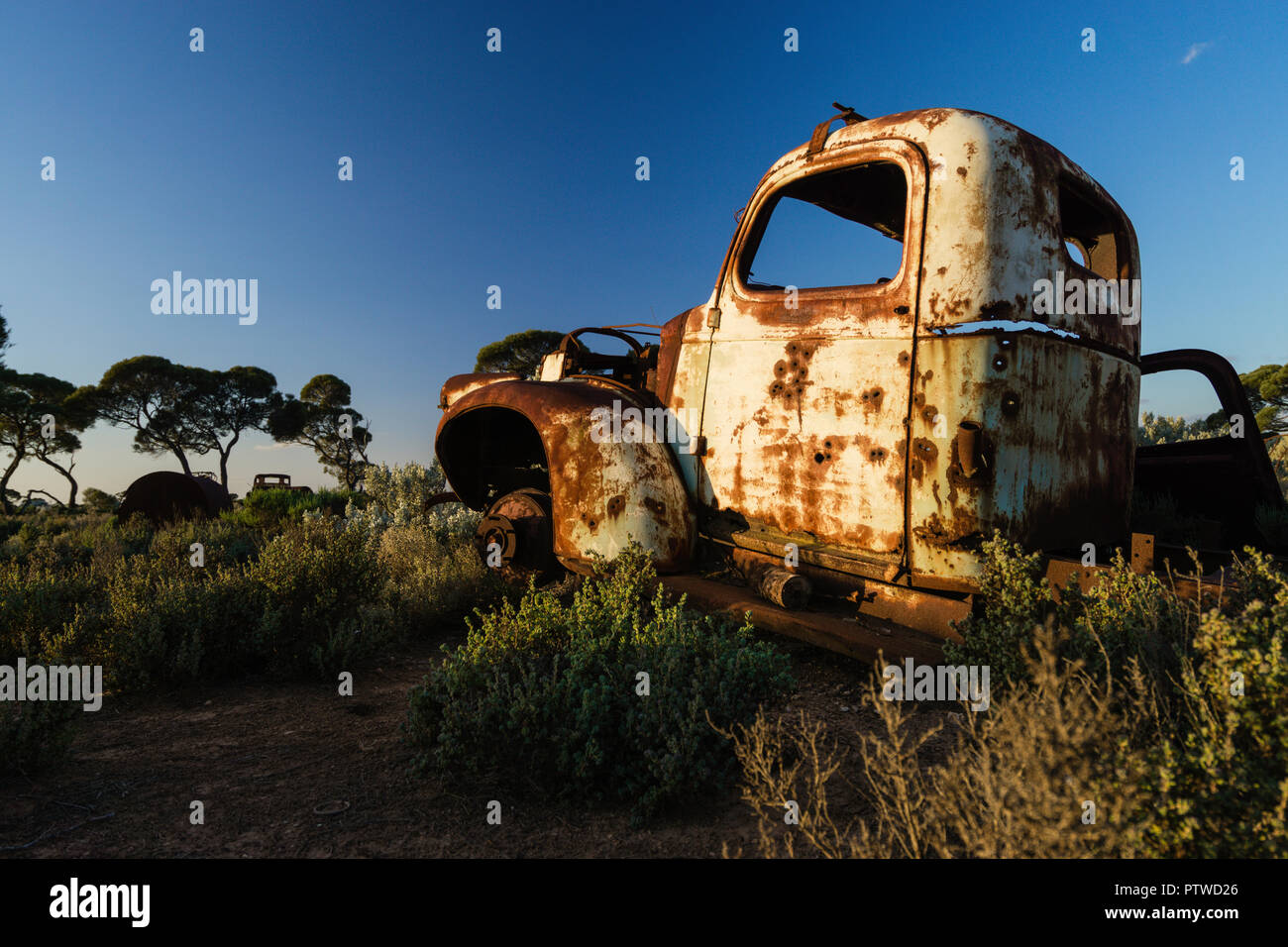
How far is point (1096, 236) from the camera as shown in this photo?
4316mm

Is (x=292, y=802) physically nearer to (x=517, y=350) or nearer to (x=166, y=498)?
(x=166, y=498)

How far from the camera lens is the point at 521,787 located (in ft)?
8.93

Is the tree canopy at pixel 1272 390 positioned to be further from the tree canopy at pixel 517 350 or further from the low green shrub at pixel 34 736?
the low green shrub at pixel 34 736

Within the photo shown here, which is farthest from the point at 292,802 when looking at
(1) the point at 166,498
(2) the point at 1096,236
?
(1) the point at 166,498

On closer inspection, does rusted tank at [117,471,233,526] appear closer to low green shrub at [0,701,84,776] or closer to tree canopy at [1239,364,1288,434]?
low green shrub at [0,701,84,776]

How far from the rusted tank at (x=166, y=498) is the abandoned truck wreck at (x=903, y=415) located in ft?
34.9

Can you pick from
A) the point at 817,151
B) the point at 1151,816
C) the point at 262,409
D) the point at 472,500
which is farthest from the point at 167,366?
the point at 1151,816

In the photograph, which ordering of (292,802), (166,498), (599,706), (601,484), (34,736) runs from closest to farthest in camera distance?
1. (292,802)
2. (599,706)
3. (34,736)
4. (601,484)
5. (166,498)

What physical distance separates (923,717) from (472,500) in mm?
4287

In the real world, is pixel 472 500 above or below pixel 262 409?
below

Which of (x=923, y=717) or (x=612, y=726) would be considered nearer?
(x=612, y=726)

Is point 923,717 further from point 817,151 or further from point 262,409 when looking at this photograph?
point 262,409

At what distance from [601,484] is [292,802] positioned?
234 cm

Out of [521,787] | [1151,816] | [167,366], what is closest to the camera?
[1151,816]
